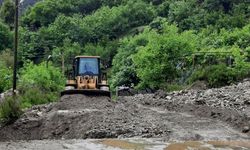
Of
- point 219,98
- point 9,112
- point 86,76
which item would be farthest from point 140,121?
point 86,76

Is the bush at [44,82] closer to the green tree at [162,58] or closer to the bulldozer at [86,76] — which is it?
the bulldozer at [86,76]

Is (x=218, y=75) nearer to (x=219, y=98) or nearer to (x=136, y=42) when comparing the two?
(x=219, y=98)

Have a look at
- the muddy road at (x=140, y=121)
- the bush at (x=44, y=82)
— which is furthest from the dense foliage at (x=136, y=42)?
the muddy road at (x=140, y=121)

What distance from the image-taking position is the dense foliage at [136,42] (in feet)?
141

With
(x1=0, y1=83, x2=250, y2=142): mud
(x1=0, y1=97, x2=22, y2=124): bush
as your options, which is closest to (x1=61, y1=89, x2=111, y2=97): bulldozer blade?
(x1=0, y1=83, x2=250, y2=142): mud

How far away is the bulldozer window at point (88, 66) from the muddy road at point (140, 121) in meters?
2.32

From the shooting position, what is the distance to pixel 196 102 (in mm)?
24984

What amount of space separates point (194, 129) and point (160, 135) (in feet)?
6.12

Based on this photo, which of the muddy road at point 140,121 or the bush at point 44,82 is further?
the bush at point 44,82

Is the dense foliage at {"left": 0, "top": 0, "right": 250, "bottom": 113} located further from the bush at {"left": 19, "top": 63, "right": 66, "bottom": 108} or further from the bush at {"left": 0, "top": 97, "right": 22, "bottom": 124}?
the bush at {"left": 0, "top": 97, "right": 22, "bottom": 124}

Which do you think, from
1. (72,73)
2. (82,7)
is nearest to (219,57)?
(72,73)

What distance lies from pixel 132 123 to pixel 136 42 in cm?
5514

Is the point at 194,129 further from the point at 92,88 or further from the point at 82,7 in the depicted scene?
the point at 82,7

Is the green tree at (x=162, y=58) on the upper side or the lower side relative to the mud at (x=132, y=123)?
upper
